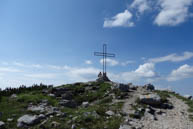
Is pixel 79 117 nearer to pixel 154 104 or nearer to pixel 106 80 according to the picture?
pixel 154 104

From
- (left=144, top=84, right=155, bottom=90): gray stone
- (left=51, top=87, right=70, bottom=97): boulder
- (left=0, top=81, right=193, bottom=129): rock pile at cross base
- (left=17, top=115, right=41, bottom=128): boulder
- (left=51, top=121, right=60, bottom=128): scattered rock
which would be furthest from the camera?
(left=144, top=84, right=155, bottom=90): gray stone

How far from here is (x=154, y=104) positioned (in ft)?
56.1

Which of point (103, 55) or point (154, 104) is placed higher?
point (103, 55)

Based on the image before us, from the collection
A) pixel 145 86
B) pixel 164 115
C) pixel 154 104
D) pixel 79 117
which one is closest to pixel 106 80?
pixel 145 86

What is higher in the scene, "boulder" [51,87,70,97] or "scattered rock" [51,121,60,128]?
"boulder" [51,87,70,97]

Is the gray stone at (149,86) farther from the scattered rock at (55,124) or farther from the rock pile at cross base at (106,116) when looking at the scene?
the scattered rock at (55,124)

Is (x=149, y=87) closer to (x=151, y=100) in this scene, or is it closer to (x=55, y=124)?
(x=151, y=100)

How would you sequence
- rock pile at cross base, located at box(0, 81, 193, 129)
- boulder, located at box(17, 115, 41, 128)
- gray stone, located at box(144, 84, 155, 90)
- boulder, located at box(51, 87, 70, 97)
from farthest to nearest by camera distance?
gray stone, located at box(144, 84, 155, 90)
boulder, located at box(51, 87, 70, 97)
rock pile at cross base, located at box(0, 81, 193, 129)
boulder, located at box(17, 115, 41, 128)

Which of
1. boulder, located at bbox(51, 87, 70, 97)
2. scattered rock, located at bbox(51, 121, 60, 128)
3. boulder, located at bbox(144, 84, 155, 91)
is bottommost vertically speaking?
scattered rock, located at bbox(51, 121, 60, 128)

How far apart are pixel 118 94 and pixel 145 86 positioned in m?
7.66

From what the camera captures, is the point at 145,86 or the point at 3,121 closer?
the point at 3,121

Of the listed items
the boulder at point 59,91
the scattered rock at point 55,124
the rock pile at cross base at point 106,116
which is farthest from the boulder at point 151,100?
the boulder at point 59,91

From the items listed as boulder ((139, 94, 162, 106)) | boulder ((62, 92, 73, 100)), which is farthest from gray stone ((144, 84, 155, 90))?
boulder ((62, 92, 73, 100))

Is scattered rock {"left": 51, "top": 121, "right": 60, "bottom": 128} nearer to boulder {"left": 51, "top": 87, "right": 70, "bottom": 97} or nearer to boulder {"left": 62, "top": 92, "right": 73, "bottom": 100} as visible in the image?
boulder {"left": 62, "top": 92, "right": 73, "bottom": 100}
